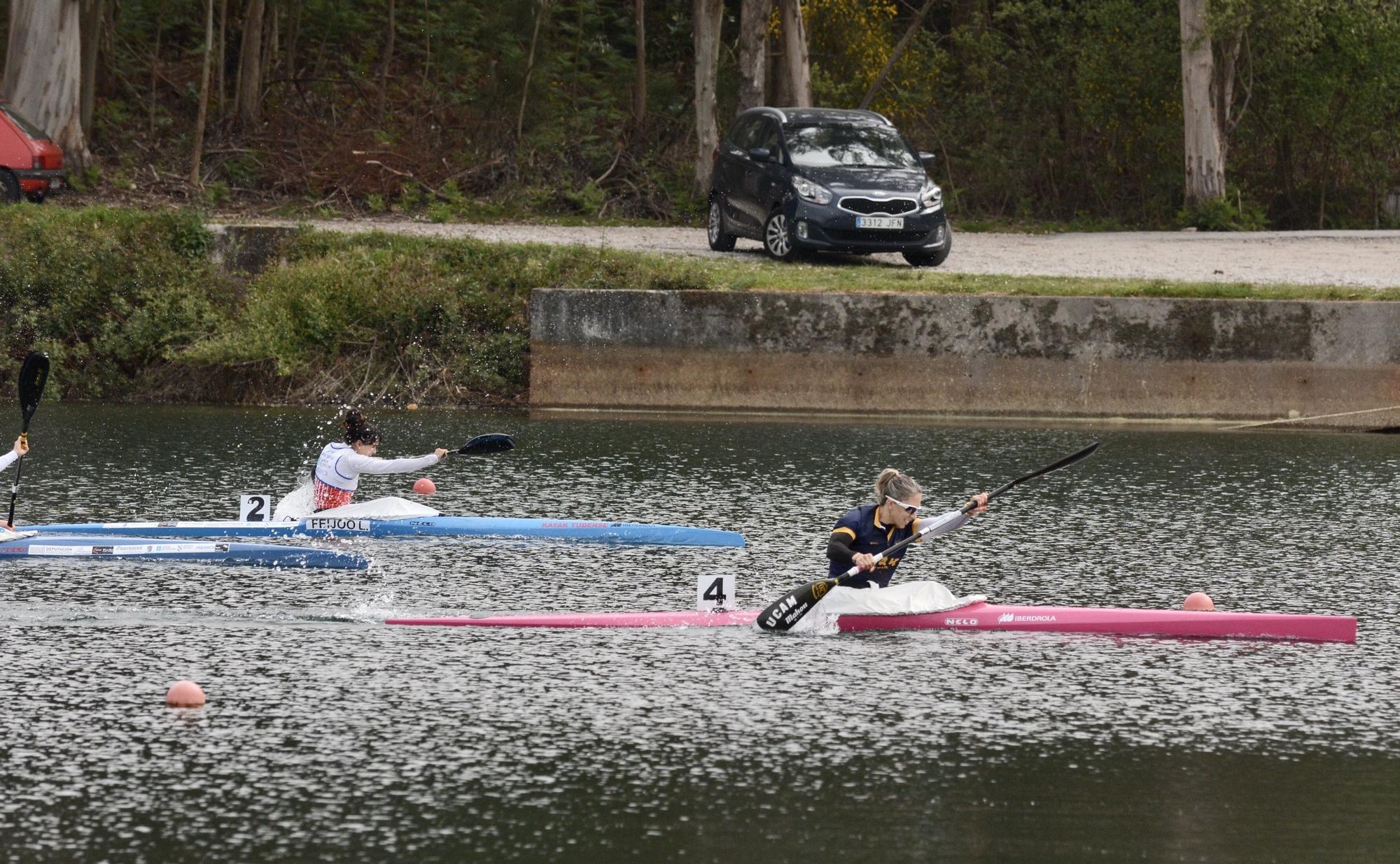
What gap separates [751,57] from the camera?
3303 centimetres

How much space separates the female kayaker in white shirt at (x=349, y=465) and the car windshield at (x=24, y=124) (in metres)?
16.5

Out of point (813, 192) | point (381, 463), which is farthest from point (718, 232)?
point (381, 463)

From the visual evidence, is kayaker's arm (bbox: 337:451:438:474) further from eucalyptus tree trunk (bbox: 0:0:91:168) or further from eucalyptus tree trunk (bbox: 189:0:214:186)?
eucalyptus tree trunk (bbox: 0:0:91:168)

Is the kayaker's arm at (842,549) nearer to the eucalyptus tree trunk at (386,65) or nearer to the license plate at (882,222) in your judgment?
the license plate at (882,222)

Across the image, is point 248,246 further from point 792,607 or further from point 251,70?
point 792,607

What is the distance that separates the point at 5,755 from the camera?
9.09m

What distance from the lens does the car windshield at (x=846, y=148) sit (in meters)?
26.4

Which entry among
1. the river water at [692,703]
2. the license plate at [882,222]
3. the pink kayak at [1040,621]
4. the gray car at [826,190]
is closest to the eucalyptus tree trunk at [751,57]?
the gray car at [826,190]

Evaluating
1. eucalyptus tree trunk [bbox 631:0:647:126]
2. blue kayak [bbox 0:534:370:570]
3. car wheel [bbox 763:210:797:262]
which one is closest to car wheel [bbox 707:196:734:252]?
car wheel [bbox 763:210:797:262]

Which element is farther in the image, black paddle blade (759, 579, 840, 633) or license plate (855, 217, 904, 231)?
license plate (855, 217, 904, 231)

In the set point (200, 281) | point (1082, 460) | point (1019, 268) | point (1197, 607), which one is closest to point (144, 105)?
point (200, 281)

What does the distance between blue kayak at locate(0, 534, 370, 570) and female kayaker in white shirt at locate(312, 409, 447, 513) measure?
1.36 metres

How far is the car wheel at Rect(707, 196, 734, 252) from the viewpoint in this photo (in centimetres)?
2780

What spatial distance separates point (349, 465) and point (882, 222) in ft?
37.7
